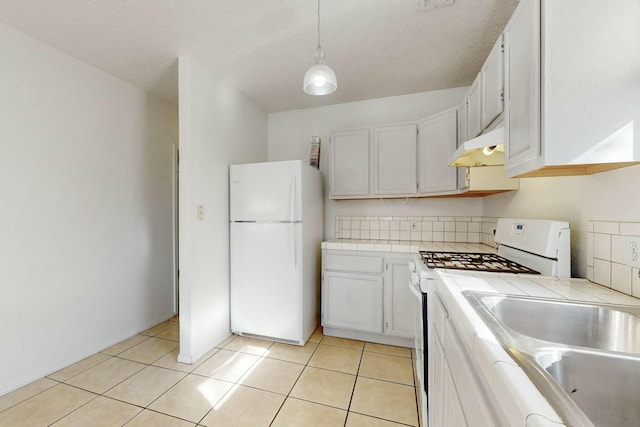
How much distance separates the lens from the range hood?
141cm

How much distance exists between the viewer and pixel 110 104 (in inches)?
97.5

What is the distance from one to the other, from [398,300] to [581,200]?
58.3 inches

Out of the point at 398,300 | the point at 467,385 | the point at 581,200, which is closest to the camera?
the point at 467,385

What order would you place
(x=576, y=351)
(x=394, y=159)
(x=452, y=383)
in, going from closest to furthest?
(x=576, y=351), (x=452, y=383), (x=394, y=159)

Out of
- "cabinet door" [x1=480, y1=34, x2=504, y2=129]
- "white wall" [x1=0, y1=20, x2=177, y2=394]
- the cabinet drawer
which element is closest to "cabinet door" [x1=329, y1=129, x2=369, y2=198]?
the cabinet drawer

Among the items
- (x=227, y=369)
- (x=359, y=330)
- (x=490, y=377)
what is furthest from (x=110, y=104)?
(x=490, y=377)

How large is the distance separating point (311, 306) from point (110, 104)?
2650 mm

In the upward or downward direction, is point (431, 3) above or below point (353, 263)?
above

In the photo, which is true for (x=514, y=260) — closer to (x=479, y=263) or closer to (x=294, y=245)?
(x=479, y=263)

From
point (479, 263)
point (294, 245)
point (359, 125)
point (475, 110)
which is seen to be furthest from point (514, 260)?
point (359, 125)

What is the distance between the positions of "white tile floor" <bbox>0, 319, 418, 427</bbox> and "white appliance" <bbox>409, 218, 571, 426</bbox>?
399 mm

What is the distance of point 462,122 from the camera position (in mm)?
2299

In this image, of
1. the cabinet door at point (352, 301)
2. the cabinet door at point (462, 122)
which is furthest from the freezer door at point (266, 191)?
the cabinet door at point (462, 122)

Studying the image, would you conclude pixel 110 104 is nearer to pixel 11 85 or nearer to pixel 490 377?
pixel 11 85
